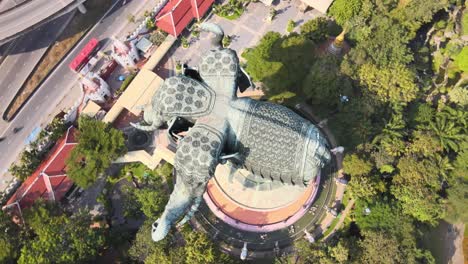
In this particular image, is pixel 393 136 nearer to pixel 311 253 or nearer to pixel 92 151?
pixel 311 253

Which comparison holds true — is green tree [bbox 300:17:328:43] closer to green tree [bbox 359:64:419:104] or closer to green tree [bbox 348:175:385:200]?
green tree [bbox 359:64:419:104]

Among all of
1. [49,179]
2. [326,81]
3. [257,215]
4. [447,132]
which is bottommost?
[257,215]

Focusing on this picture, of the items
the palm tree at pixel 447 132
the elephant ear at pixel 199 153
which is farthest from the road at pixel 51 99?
the palm tree at pixel 447 132

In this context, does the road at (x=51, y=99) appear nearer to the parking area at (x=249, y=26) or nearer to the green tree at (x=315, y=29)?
the parking area at (x=249, y=26)

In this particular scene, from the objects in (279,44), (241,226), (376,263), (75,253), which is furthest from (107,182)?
(376,263)

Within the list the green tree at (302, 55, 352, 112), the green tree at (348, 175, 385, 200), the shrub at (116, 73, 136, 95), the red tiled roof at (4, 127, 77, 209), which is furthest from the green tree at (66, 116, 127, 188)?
the green tree at (348, 175, 385, 200)

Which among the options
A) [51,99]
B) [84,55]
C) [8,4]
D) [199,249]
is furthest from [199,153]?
[8,4]
